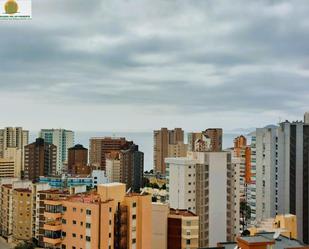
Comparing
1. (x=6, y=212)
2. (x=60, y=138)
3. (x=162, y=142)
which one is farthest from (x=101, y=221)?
(x=60, y=138)

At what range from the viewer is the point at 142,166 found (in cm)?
3088

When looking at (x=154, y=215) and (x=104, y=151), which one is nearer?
(x=154, y=215)

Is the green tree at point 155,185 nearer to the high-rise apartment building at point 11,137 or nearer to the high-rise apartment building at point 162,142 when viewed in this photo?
the high-rise apartment building at point 162,142

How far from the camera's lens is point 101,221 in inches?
408

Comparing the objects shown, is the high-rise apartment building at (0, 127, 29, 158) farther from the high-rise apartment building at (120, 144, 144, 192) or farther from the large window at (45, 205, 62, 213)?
the large window at (45, 205, 62, 213)

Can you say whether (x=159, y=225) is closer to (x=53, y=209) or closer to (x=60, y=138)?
(x=53, y=209)

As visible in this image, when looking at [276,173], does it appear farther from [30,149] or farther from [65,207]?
[30,149]

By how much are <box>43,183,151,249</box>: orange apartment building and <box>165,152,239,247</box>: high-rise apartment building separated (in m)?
4.80

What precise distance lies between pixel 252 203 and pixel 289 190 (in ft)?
5.83

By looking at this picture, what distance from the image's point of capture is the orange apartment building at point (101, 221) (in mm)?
10383

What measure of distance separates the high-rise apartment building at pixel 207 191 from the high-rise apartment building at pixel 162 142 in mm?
20510

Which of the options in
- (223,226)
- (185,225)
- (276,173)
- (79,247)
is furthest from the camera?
(276,173)

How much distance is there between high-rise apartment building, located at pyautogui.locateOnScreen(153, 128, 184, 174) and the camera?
37031 mm

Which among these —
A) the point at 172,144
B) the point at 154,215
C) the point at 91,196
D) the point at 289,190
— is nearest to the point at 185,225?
the point at 154,215
